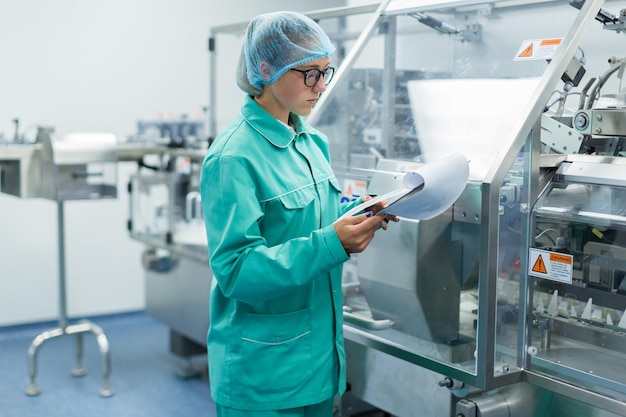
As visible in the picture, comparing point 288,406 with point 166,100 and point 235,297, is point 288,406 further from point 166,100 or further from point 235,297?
point 166,100

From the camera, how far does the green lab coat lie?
4.91ft

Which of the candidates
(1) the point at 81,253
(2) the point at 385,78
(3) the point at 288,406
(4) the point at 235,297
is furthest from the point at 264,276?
(1) the point at 81,253

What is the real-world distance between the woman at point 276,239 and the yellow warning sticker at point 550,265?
13.2 inches

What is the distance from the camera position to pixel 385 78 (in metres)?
2.34

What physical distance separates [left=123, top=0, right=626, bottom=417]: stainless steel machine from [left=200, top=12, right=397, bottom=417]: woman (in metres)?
0.25

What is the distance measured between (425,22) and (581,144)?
29.0 inches

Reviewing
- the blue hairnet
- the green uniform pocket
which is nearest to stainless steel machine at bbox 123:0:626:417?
the green uniform pocket

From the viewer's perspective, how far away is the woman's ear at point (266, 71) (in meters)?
1.60

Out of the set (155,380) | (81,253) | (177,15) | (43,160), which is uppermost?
(177,15)

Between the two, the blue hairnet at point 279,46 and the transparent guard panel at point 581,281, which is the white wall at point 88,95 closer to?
the blue hairnet at point 279,46

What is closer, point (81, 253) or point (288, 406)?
point (288, 406)

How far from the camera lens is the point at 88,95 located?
4.31 meters

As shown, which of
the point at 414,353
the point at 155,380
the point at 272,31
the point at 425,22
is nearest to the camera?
the point at 272,31

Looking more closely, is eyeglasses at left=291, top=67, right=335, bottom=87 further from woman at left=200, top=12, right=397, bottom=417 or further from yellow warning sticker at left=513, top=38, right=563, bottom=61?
yellow warning sticker at left=513, top=38, right=563, bottom=61
